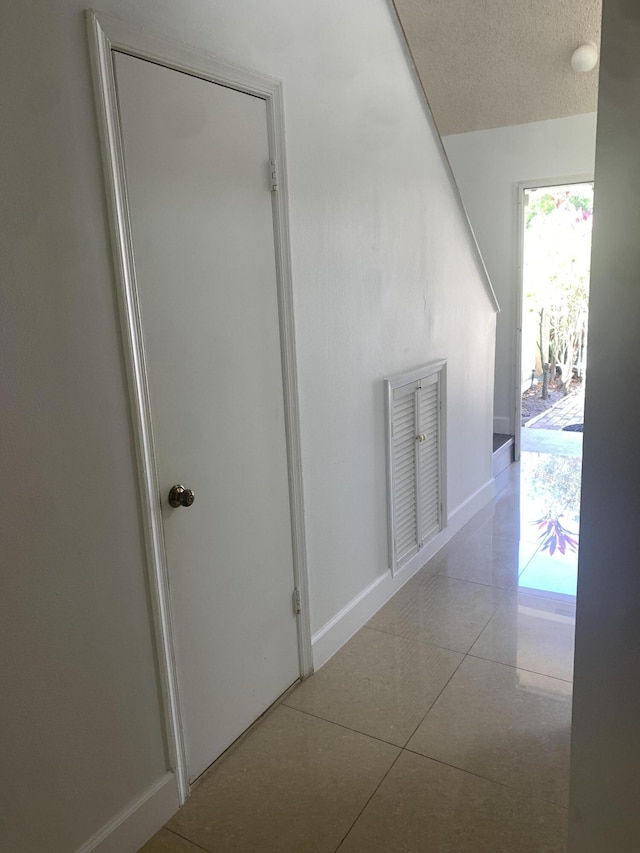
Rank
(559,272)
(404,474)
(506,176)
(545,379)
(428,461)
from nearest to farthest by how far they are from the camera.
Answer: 1. (404,474)
2. (428,461)
3. (506,176)
4. (559,272)
5. (545,379)

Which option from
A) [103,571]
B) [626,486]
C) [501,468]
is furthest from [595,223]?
[501,468]

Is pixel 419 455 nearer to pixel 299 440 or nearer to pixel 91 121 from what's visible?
pixel 299 440

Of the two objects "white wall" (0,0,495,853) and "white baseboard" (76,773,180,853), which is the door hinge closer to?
"white wall" (0,0,495,853)

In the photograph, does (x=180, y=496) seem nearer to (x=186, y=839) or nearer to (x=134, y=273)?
(x=134, y=273)

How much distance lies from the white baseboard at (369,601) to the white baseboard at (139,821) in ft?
2.45

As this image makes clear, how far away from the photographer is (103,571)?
1.50 metres

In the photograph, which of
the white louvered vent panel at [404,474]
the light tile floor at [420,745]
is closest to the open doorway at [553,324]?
the white louvered vent panel at [404,474]

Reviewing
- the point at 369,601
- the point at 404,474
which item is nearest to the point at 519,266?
the point at 404,474

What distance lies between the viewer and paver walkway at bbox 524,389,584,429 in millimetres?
6273

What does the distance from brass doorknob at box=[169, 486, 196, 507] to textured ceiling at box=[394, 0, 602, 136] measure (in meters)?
3.58

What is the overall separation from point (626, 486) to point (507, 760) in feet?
4.36

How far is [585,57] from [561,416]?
3512 mm

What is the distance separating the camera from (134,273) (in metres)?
1.51

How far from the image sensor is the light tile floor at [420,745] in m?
1.66
